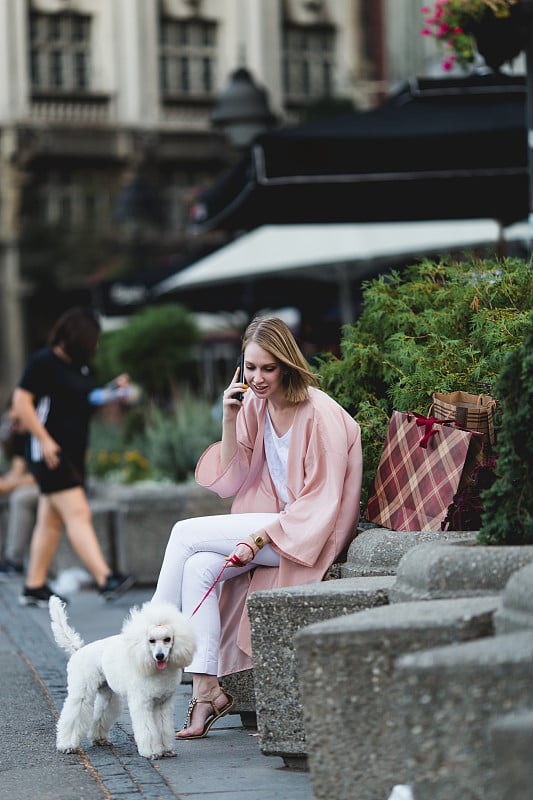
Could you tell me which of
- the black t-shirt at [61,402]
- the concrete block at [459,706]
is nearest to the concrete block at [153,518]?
the black t-shirt at [61,402]

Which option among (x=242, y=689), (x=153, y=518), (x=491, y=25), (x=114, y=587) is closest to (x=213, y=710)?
(x=242, y=689)

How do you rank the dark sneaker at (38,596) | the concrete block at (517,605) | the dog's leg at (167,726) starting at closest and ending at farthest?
the concrete block at (517,605) < the dog's leg at (167,726) < the dark sneaker at (38,596)

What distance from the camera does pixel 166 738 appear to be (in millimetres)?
5566

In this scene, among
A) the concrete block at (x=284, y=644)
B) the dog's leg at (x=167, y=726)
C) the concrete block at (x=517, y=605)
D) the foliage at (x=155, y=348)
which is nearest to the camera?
the concrete block at (x=517, y=605)

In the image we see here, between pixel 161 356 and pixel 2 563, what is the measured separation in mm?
3326

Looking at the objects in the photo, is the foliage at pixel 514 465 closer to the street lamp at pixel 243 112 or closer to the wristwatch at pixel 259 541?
the wristwatch at pixel 259 541

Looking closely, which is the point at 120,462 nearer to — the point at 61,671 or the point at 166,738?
the point at 61,671

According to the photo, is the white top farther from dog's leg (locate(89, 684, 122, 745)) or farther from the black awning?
the black awning

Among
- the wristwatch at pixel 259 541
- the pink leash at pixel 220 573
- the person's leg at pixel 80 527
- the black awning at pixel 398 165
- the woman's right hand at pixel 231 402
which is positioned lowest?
the person's leg at pixel 80 527

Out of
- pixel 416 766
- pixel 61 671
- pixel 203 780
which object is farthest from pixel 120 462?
pixel 416 766

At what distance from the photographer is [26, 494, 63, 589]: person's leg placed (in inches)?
400

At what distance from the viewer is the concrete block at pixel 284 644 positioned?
5012 mm

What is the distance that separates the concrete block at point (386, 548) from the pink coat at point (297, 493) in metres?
0.22

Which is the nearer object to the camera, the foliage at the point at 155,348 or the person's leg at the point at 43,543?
the person's leg at the point at 43,543
